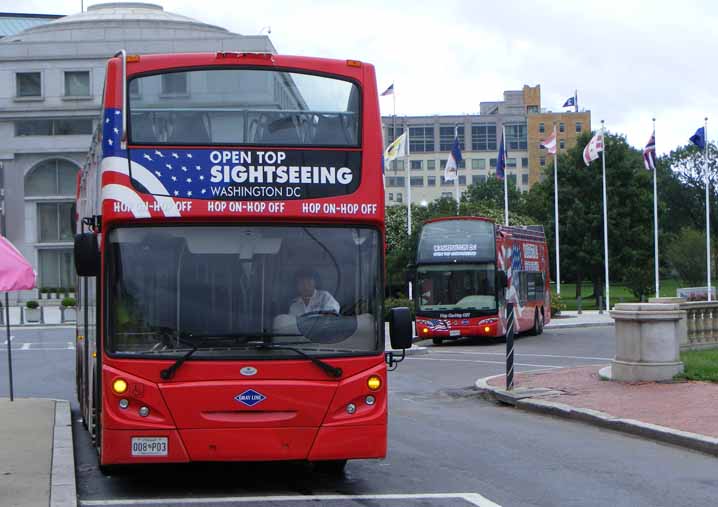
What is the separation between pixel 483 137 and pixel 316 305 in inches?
5606

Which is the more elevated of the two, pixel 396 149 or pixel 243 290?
pixel 396 149

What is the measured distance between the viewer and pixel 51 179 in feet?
253

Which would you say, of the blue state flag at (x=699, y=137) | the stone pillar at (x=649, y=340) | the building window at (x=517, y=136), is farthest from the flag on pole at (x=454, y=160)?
the building window at (x=517, y=136)

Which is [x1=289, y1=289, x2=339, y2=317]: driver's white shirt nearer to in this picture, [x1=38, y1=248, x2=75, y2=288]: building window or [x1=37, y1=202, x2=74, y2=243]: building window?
[x1=37, y1=202, x2=74, y2=243]: building window

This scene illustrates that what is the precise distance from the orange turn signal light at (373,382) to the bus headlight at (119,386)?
2.02 metres

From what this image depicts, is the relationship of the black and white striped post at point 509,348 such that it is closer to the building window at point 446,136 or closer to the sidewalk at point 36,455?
the sidewalk at point 36,455

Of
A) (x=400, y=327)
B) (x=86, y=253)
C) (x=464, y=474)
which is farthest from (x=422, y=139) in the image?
(x=86, y=253)

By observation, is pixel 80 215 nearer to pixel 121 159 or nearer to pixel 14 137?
pixel 121 159

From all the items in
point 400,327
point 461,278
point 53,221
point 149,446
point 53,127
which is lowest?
point 149,446

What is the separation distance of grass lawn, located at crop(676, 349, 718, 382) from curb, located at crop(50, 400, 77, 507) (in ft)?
32.4

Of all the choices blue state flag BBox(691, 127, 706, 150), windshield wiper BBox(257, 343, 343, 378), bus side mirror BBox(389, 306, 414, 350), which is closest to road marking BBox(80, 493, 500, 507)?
windshield wiper BBox(257, 343, 343, 378)

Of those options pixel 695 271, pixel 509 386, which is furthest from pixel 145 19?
pixel 509 386

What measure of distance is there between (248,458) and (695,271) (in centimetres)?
7288

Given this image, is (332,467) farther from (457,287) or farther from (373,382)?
(457,287)
